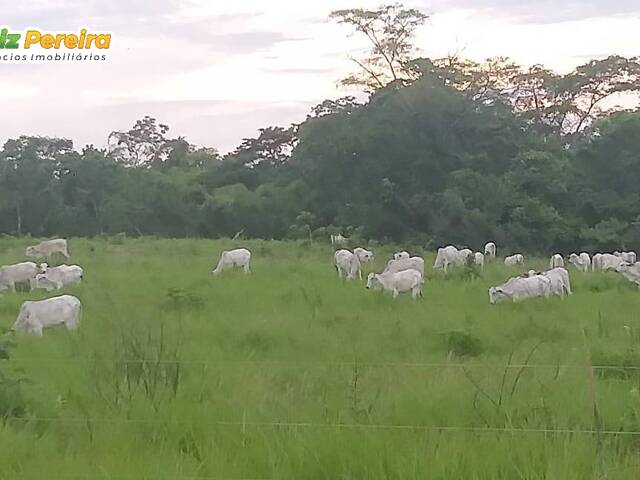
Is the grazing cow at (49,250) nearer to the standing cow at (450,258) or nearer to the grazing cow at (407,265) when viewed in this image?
the grazing cow at (407,265)

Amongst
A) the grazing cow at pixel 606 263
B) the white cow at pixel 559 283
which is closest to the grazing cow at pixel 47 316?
the white cow at pixel 559 283

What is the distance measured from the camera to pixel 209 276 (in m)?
16.7

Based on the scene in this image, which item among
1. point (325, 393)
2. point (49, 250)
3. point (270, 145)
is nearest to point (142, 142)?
point (270, 145)

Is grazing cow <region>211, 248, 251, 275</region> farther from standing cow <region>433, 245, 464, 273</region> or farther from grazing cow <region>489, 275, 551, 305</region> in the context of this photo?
grazing cow <region>489, 275, 551, 305</region>

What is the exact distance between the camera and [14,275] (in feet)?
52.4

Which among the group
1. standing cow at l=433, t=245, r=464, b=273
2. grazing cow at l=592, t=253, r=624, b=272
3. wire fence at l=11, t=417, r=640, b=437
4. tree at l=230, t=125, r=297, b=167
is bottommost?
grazing cow at l=592, t=253, r=624, b=272

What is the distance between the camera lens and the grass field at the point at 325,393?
452 centimetres

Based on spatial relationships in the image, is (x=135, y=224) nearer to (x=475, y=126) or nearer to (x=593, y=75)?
(x=475, y=126)

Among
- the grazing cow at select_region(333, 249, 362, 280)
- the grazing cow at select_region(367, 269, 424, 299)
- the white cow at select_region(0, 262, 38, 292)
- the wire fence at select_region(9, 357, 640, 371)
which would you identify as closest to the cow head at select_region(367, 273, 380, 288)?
the grazing cow at select_region(367, 269, 424, 299)

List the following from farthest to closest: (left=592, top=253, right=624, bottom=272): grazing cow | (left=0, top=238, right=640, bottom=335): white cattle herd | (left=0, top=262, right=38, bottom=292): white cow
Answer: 1. (left=592, top=253, right=624, bottom=272): grazing cow
2. (left=0, top=262, right=38, bottom=292): white cow
3. (left=0, top=238, right=640, bottom=335): white cattle herd

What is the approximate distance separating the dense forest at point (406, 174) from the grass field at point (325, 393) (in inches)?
691

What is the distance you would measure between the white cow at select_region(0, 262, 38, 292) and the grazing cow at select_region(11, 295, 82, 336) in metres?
5.20

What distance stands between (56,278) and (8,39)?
431 centimetres

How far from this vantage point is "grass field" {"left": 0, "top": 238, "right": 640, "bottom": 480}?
4.52m
